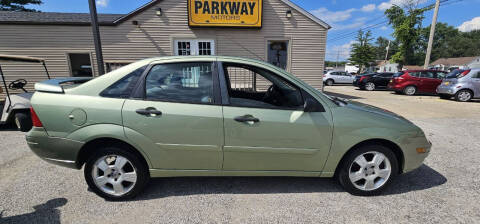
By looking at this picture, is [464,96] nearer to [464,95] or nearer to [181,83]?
[464,95]

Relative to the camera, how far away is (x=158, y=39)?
28.0ft

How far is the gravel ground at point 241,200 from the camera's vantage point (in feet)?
6.71

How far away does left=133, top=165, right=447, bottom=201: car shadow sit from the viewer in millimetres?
2475

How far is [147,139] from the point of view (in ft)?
6.95

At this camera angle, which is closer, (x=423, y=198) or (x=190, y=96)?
(x=190, y=96)

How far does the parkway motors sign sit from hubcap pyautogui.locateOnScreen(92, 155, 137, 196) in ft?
24.5

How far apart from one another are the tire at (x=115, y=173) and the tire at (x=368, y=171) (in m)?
2.30

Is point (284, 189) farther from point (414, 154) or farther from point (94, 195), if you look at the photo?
point (94, 195)

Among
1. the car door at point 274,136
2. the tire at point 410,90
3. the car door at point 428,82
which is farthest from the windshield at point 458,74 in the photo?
the car door at point 274,136

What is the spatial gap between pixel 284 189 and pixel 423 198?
1608 millimetres

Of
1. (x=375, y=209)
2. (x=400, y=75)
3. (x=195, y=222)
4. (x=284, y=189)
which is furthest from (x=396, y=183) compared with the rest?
(x=400, y=75)

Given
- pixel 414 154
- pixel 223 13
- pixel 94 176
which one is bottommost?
pixel 94 176

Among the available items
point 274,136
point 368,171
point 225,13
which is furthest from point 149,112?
point 225,13

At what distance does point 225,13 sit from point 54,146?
7.79 metres
